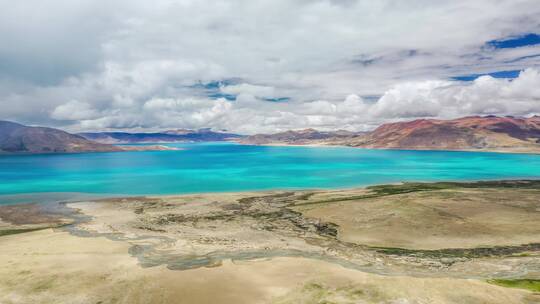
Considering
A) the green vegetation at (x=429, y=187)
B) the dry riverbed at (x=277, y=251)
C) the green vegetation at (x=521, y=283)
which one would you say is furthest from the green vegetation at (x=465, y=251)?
the green vegetation at (x=429, y=187)

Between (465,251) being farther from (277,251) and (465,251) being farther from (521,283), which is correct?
(277,251)

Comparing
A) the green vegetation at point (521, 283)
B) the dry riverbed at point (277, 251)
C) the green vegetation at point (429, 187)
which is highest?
the green vegetation at point (521, 283)

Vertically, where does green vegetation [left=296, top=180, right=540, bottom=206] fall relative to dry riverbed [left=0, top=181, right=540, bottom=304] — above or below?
below

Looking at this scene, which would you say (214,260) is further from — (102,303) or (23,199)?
(23,199)

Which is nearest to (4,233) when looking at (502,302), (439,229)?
(502,302)

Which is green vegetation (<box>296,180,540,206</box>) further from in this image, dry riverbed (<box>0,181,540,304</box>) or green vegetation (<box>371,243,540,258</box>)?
green vegetation (<box>371,243,540,258</box>)

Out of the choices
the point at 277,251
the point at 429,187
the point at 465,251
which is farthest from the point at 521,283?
the point at 429,187

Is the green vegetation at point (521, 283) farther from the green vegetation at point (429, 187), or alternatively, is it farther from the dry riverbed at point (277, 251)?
the green vegetation at point (429, 187)

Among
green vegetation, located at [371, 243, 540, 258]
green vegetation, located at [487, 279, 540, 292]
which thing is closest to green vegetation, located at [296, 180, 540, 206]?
green vegetation, located at [371, 243, 540, 258]
